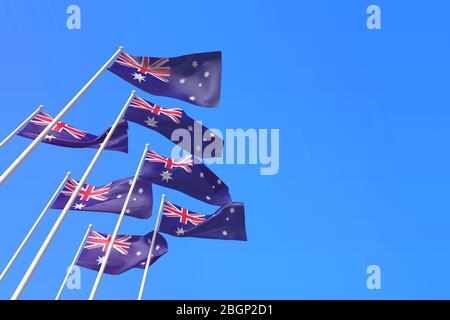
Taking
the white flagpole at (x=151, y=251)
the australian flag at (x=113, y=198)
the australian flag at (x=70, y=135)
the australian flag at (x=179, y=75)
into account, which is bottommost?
the white flagpole at (x=151, y=251)

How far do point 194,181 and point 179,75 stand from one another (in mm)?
4257

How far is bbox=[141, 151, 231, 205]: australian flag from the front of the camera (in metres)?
17.9

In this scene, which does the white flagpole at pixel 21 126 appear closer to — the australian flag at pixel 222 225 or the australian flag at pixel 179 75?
the australian flag at pixel 179 75

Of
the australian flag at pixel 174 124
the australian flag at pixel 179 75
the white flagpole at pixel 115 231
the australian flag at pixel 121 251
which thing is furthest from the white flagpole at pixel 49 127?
the australian flag at pixel 121 251

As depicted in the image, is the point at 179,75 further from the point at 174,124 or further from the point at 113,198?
the point at 113,198

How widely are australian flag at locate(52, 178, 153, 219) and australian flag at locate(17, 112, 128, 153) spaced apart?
224 cm

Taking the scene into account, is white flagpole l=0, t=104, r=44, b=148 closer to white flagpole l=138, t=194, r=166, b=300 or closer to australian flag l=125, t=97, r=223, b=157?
australian flag l=125, t=97, r=223, b=157

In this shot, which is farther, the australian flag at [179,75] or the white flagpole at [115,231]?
the white flagpole at [115,231]

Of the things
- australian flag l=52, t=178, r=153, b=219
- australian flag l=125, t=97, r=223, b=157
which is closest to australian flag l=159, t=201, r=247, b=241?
australian flag l=52, t=178, r=153, b=219

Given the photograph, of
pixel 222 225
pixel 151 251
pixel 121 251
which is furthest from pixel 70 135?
pixel 121 251

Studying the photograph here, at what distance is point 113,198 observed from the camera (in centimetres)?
1809

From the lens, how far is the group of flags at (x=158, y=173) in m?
15.0

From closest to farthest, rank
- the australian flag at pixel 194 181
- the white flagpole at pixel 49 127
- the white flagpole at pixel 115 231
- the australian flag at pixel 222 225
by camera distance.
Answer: the white flagpole at pixel 49 127 < the white flagpole at pixel 115 231 < the australian flag at pixel 194 181 < the australian flag at pixel 222 225
